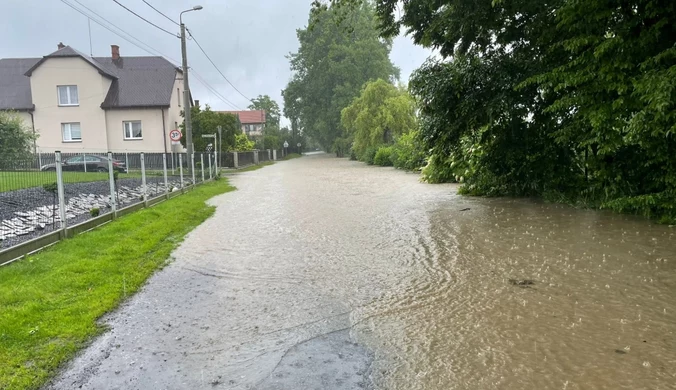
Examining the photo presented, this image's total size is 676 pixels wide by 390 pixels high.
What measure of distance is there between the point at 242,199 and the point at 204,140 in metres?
21.3

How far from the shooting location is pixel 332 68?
202ft

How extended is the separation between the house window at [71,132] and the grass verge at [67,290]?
96.5 ft

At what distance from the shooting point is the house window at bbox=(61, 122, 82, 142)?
118 feet

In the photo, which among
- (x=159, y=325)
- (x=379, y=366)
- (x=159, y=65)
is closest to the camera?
(x=379, y=366)

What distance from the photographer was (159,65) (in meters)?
40.1

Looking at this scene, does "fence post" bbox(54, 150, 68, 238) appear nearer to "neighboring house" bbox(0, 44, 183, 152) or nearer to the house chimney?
"neighboring house" bbox(0, 44, 183, 152)

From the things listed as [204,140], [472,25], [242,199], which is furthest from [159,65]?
[472,25]

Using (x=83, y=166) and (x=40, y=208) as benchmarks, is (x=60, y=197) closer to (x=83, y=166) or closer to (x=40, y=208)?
(x=40, y=208)

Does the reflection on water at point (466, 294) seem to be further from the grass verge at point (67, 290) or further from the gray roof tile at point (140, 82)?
the gray roof tile at point (140, 82)

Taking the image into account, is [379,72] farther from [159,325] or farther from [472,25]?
[159,325]

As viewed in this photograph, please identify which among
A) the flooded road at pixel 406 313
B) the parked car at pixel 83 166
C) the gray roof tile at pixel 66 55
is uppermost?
the gray roof tile at pixel 66 55

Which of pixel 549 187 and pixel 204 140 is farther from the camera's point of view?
pixel 204 140

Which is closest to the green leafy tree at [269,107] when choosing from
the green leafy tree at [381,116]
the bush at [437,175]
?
the green leafy tree at [381,116]

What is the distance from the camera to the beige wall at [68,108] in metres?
35.0
